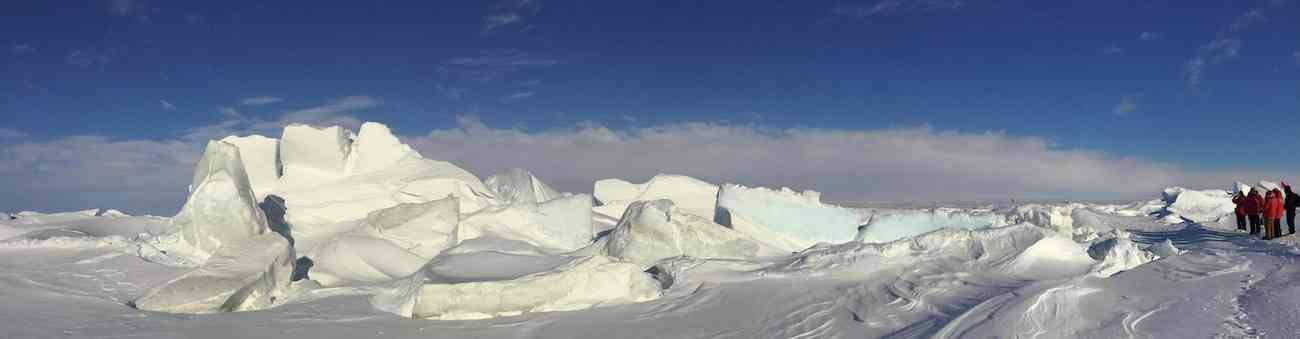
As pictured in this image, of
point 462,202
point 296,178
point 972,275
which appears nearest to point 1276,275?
point 972,275

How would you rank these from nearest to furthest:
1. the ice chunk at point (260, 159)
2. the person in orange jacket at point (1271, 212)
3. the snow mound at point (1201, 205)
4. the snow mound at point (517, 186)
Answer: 1. the person in orange jacket at point (1271, 212)
2. the ice chunk at point (260, 159)
3. the snow mound at point (517, 186)
4. the snow mound at point (1201, 205)

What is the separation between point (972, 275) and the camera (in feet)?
23.6

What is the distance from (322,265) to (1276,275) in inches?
367

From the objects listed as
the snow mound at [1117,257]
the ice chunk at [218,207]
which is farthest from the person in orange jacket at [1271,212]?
the ice chunk at [218,207]

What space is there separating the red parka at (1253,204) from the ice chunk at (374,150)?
13567mm

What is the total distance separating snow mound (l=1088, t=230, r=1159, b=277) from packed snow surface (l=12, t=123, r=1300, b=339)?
0.03 m

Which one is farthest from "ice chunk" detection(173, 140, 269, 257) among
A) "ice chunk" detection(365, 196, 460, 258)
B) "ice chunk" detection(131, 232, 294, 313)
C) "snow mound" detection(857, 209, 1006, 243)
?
"snow mound" detection(857, 209, 1006, 243)

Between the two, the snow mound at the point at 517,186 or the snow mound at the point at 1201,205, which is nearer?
the snow mound at the point at 517,186

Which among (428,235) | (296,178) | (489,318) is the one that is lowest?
(489,318)

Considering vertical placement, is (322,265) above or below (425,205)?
below

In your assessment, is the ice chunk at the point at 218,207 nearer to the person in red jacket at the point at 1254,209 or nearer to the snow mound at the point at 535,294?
the snow mound at the point at 535,294

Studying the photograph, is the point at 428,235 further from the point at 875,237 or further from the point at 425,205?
the point at 875,237

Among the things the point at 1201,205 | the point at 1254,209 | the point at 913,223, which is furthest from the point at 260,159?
the point at 1201,205

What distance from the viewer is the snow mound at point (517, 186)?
14.9m
